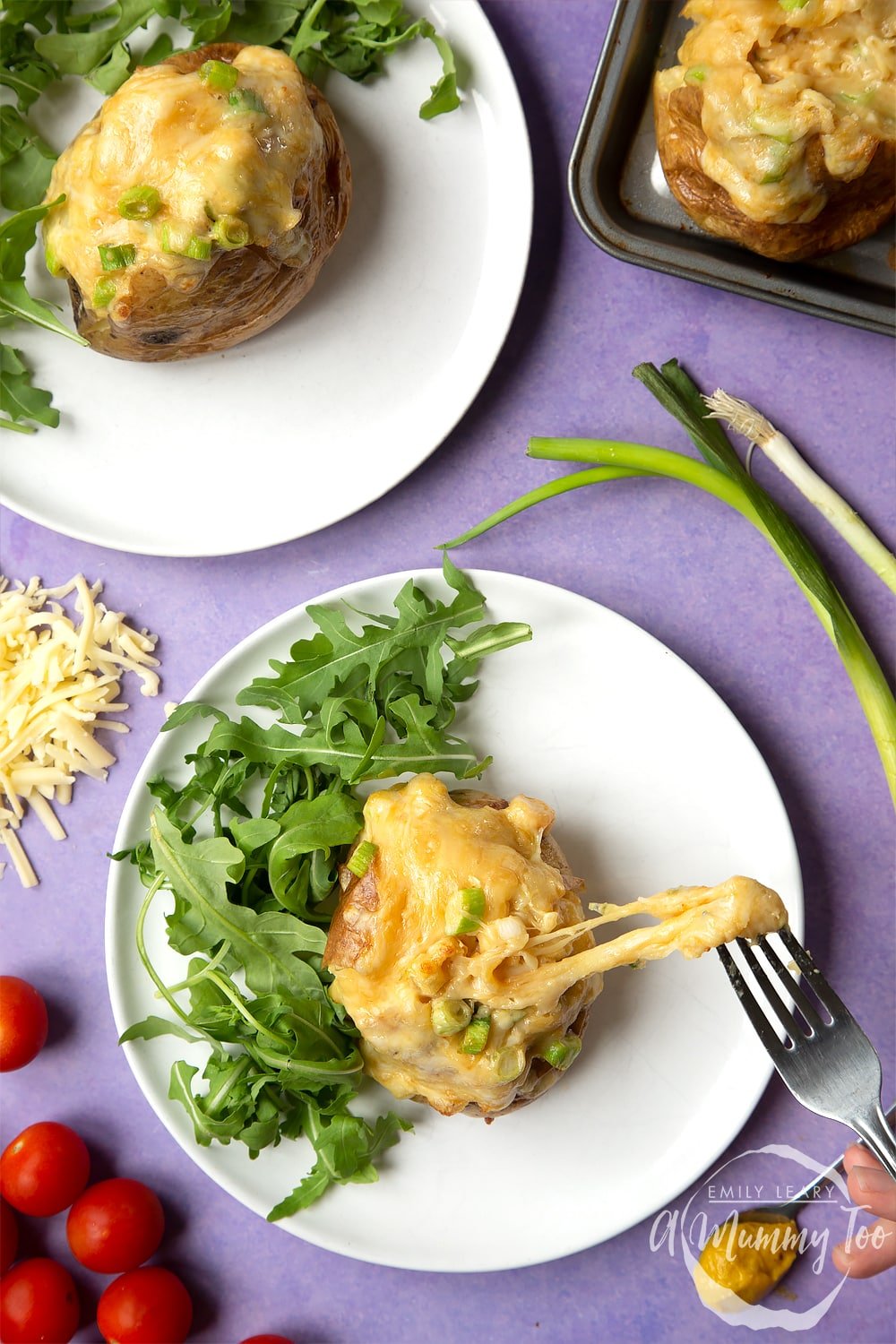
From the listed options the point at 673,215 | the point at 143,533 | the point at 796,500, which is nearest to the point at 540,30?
the point at 673,215

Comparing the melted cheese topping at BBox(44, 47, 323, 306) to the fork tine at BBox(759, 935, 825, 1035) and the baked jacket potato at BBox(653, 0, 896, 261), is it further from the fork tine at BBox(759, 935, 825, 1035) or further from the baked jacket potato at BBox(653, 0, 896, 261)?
the fork tine at BBox(759, 935, 825, 1035)

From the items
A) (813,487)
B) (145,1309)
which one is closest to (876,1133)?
(813,487)

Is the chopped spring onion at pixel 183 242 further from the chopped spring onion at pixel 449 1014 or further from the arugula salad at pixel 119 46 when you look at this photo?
the chopped spring onion at pixel 449 1014

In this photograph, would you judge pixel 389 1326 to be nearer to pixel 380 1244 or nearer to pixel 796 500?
pixel 380 1244

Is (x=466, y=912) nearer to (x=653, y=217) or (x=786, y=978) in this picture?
(x=786, y=978)

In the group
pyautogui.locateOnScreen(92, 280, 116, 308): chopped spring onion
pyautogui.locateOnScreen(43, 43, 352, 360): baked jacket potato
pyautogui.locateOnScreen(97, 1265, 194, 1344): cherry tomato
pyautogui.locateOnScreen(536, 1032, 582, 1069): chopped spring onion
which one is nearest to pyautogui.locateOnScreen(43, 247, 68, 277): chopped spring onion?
pyautogui.locateOnScreen(43, 43, 352, 360): baked jacket potato

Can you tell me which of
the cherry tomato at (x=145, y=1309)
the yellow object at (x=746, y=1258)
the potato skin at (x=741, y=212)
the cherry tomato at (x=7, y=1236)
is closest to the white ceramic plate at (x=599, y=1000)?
the yellow object at (x=746, y=1258)
